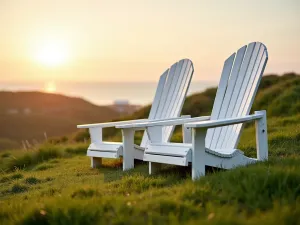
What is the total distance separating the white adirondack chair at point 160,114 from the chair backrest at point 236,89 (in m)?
0.59

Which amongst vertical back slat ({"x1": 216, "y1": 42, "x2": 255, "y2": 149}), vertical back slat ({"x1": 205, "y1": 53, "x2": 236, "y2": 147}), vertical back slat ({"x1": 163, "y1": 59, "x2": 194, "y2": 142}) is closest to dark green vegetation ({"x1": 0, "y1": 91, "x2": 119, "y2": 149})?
vertical back slat ({"x1": 163, "y1": 59, "x2": 194, "y2": 142})

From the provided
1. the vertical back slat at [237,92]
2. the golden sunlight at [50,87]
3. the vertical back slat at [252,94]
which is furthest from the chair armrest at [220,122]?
the golden sunlight at [50,87]

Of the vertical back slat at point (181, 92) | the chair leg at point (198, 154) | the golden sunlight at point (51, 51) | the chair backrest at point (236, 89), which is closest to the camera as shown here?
the chair leg at point (198, 154)

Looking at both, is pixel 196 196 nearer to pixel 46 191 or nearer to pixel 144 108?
pixel 46 191

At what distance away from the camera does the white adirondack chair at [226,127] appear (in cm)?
378

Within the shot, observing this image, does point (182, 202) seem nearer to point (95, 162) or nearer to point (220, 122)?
point (220, 122)

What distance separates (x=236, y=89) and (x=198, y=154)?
1.42 m

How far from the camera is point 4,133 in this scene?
15125 millimetres

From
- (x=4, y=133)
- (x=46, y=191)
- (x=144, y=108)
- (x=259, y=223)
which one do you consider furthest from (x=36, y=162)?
(x=4, y=133)

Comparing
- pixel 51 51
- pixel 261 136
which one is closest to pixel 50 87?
pixel 51 51

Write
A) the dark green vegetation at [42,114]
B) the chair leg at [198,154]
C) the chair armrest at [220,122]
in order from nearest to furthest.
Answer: the chair armrest at [220,122] → the chair leg at [198,154] → the dark green vegetation at [42,114]

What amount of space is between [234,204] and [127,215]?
671 mm

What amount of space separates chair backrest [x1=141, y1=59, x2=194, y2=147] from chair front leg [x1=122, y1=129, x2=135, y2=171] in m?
0.56

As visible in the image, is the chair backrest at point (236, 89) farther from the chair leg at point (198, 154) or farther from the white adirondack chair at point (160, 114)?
the chair leg at point (198, 154)
